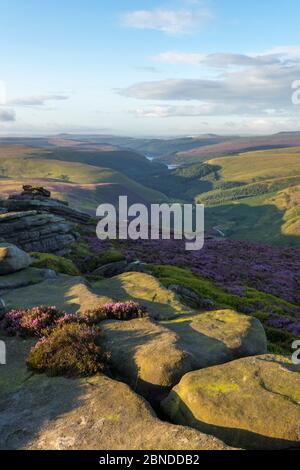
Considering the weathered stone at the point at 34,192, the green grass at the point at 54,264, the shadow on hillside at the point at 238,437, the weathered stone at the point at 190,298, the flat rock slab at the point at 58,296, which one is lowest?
the weathered stone at the point at 190,298

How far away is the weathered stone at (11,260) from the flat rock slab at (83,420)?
12686mm

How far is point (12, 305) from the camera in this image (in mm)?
18234

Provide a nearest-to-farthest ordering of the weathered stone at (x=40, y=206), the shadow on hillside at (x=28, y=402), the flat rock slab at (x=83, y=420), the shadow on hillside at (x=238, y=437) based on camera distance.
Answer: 1. the flat rock slab at (x=83, y=420)
2. the shadow on hillside at (x=238, y=437)
3. the shadow on hillside at (x=28, y=402)
4. the weathered stone at (x=40, y=206)

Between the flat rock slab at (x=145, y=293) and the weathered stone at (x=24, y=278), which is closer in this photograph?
the flat rock slab at (x=145, y=293)

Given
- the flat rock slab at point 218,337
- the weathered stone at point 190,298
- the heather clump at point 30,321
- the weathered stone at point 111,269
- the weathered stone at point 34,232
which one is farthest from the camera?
the weathered stone at point 34,232

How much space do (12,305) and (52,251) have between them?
23.2 metres

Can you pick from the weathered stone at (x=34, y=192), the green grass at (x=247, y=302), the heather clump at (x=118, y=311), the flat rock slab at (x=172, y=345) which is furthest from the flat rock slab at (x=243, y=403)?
the weathered stone at (x=34, y=192)

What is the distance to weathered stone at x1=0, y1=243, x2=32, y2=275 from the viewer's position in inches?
934

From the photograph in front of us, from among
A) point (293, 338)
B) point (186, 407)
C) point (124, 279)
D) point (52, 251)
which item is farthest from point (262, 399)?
point (52, 251)

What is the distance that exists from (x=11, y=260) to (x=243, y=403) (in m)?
17.3

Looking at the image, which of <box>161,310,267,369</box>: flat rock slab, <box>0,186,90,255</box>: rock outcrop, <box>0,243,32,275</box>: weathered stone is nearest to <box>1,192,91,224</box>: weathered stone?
<box>0,186,90,255</box>: rock outcrop

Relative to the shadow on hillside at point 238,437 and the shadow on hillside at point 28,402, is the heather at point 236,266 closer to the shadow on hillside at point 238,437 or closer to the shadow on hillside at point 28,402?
the shadow on hillside at point 28,402

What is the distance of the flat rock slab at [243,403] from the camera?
9094 mm
